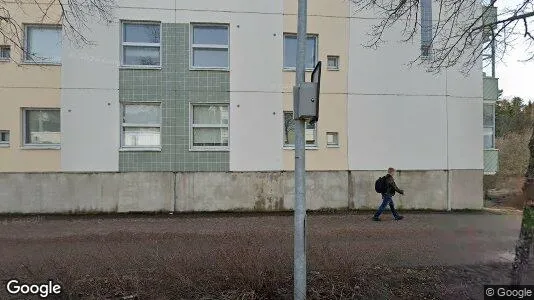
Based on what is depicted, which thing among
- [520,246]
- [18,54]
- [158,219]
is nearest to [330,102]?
[158,219]

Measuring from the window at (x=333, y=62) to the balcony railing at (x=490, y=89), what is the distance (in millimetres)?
5995

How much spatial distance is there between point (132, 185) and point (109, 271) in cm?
688

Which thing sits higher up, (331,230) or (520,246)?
(520,246)

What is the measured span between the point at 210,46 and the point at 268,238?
24.2 feet

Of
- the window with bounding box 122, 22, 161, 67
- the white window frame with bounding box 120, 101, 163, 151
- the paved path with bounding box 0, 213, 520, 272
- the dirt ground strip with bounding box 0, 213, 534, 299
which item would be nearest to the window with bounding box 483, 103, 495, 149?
the paved path with bounding box 0, 213, 520, 272

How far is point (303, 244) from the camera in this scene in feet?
14.1

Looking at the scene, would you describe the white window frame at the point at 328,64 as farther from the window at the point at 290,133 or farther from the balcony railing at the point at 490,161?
the balcony railing at the point at 490,161

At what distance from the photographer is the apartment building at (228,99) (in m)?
11.6

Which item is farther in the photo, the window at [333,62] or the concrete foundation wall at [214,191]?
the window at [333,62]

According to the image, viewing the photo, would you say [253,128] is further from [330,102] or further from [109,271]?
[109,271]

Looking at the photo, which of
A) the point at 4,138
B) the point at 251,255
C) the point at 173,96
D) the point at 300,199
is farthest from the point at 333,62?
the point at 4,138

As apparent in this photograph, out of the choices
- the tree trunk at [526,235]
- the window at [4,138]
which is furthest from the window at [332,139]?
the window at [4,138]

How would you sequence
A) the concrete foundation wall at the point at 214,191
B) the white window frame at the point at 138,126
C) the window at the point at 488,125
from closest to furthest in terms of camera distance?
the concrete foundation wall at the point at 214,191 → the white window frame at the point at 138,126 → the window at the point at 488,125

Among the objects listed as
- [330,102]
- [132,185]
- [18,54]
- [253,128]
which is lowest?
[132,185]
